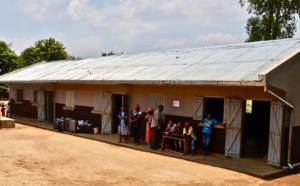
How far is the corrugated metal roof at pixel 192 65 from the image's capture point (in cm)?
976

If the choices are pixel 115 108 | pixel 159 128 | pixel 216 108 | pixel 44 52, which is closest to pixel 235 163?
pixel 159 128

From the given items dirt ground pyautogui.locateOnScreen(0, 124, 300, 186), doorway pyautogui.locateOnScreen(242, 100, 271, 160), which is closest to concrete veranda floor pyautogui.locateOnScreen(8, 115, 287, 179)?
dirt ground pyautogui.locateOnScreen(0, 124, 300, 186)

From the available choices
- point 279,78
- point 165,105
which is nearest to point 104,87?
point 165,105

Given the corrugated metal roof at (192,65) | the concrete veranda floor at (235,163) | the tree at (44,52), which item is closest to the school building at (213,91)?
the corrugated metal roof at (192,65)

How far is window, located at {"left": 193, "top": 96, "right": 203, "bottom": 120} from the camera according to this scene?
11.0 metres

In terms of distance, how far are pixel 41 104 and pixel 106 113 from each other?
21.2 ft

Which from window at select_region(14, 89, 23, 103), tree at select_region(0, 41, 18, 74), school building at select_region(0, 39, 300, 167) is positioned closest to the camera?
school building at select_region(0, 39, 300, 167)

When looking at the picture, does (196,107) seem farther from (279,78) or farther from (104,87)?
(104,87)

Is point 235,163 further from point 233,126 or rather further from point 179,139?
point 179,139

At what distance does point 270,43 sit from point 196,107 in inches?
138

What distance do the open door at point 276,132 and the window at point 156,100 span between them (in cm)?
434

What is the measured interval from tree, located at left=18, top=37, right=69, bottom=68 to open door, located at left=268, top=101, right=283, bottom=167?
122 feet

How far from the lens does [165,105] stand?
12.3 m

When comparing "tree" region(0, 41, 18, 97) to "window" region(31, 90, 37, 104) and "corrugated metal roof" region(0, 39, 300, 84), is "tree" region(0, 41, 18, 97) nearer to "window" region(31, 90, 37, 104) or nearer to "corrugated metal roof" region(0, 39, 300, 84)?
"window" region(31, 90, 37, 104)
